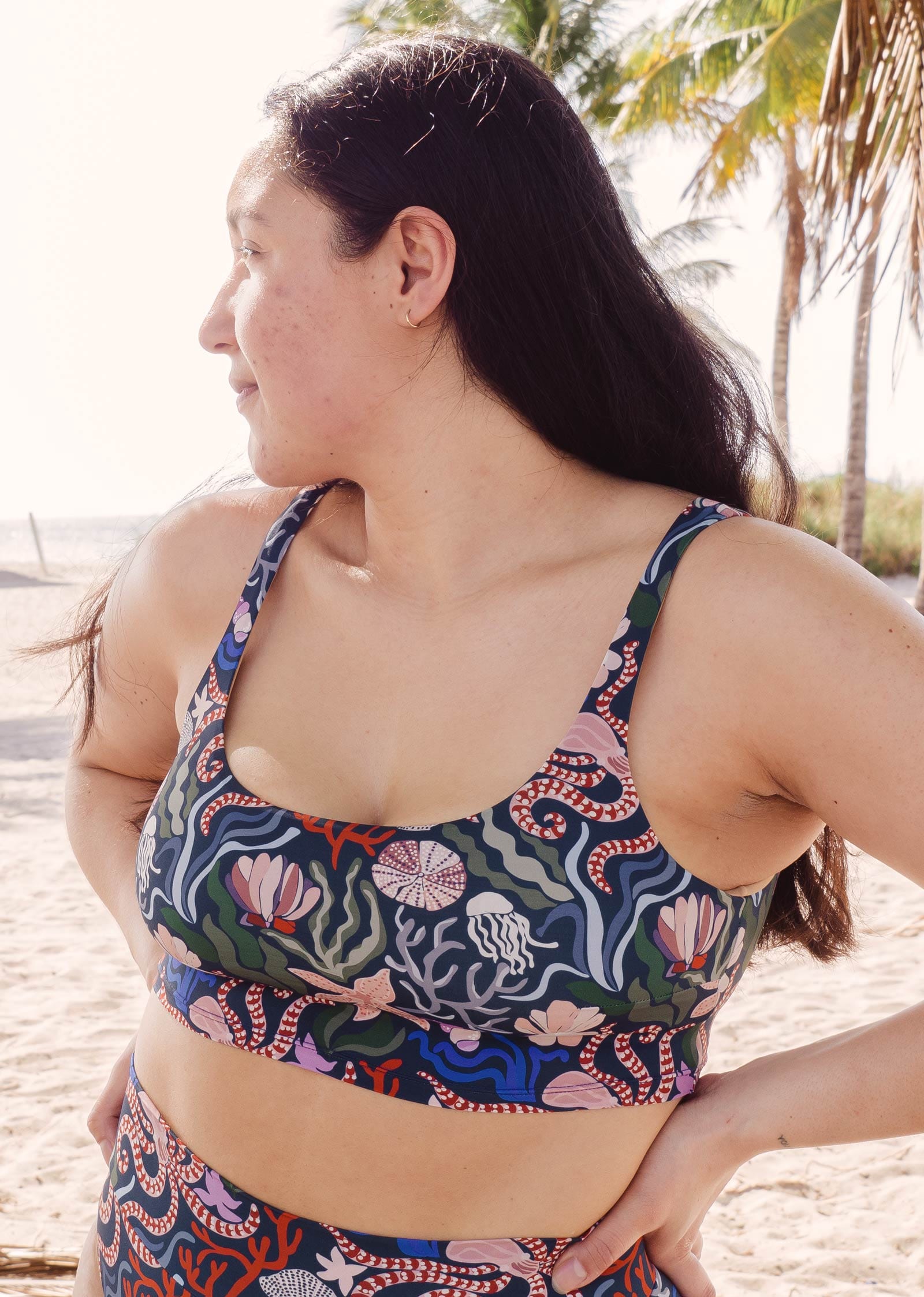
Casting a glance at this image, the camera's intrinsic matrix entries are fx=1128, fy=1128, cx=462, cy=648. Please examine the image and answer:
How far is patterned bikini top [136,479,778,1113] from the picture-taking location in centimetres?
110

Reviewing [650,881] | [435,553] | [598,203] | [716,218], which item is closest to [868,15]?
[598,203]

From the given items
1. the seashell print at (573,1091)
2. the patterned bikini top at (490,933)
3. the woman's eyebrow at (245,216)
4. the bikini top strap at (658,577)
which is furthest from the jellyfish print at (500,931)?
the woman's eyebrow at (245,216)

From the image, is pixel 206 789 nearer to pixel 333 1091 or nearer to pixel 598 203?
pixel 333 1091

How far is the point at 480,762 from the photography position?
1.22 meters

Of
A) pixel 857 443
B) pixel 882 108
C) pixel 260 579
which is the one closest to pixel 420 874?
pixel 260 579

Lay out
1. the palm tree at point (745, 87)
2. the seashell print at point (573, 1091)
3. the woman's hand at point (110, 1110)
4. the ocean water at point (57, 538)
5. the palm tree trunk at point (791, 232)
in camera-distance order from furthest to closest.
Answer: the ocean water at point (57, 538), the palm tree trunk at point (791, 232), the palm tree at point (745, 87), the woman's hand at point (110, 1110), the seashell print at point (573, 1091)

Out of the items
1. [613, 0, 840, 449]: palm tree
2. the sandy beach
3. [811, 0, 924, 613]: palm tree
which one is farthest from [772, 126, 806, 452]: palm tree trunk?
[811, 0, 924, 613]: palm tree

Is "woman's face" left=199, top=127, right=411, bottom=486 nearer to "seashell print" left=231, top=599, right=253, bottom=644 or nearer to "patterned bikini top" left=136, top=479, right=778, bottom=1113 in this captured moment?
"seashell print" left=231, top=599, right=253, bottom=644

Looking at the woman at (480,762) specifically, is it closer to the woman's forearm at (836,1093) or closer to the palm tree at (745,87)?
the woman's forearm at (836,1093)

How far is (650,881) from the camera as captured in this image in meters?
1.10

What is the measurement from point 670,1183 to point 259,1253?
0.45 meters

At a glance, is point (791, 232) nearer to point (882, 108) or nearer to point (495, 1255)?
point (882, 108)

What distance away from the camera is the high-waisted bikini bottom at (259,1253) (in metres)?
1.16

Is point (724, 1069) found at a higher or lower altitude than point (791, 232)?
lower
